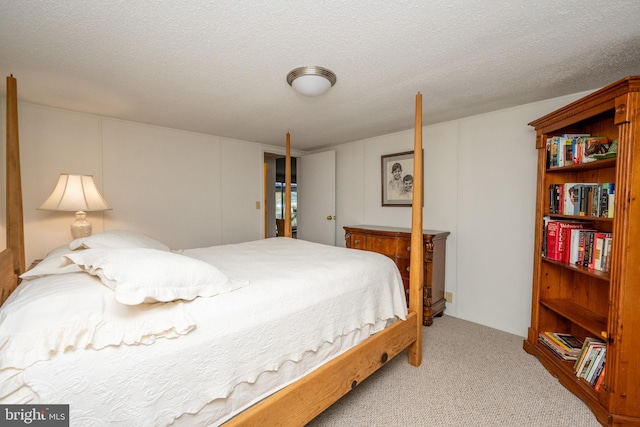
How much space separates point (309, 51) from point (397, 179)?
7.26 feet

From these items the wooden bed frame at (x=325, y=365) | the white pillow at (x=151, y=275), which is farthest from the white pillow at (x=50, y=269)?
the white pillow at (x=151, y=275)

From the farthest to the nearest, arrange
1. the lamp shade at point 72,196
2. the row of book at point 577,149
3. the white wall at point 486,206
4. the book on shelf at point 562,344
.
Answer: the white wall at point 486,206 < the lamp shade at point 72,196 < the book on shelf at point 562,344 < the row of book at point 577,149

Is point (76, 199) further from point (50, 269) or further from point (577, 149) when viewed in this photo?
point (577, 149)

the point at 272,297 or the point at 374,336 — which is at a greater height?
the point at 272,297

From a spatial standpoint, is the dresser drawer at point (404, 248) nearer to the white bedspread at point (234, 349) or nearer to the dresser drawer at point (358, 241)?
the dresser drawer at point (358, 241)

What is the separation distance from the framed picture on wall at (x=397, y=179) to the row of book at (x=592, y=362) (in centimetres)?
196

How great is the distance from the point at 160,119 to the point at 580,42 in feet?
11.1

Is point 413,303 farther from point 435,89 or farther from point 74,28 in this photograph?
point 74,28

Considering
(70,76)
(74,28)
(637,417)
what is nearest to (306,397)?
(637,417)

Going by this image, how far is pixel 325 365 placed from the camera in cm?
144

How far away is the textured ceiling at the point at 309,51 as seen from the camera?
1243 mm

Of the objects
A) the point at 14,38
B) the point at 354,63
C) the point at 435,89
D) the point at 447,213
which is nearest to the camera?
the point at 14,38

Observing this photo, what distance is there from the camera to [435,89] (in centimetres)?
212

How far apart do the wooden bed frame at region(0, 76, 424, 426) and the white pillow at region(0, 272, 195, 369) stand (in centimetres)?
48
